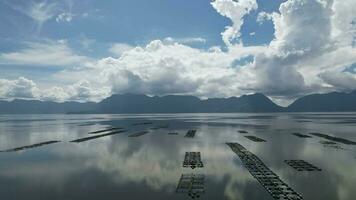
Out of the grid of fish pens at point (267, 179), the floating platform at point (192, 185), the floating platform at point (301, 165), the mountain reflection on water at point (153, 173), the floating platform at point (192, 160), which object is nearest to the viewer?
the grid of fish pens at point (267, 179)

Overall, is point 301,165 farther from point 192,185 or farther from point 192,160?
point 192,185

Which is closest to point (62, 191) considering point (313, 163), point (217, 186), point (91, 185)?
point (91, 185)

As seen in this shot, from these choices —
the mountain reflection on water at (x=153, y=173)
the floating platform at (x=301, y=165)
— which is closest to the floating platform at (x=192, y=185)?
the mountain reflection on water at (x=153, y=173)

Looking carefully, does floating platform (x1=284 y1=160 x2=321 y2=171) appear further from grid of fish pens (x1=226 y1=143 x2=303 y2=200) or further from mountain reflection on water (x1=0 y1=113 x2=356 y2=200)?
grid of fish pens (x1=226 y1=143 x2=303 y2=200)

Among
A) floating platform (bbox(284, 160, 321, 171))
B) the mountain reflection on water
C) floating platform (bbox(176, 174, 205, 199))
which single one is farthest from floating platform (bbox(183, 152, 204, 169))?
floating platform (bbox(284, 160, 321, 171))

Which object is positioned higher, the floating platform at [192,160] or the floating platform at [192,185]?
the floating platform at [192,160]

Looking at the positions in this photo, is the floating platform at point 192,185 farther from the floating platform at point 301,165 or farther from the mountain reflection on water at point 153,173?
the floating platform at point 301,165
